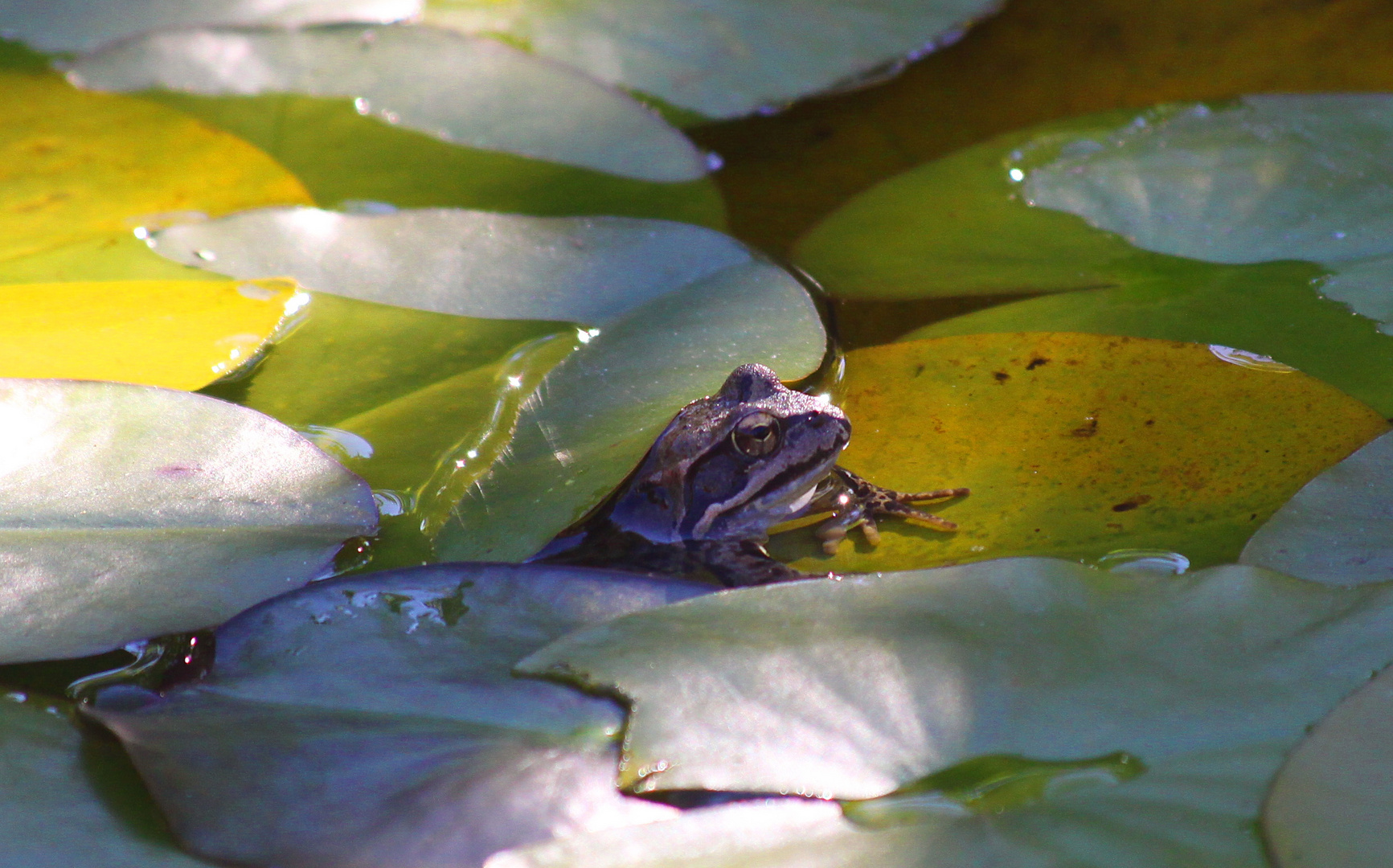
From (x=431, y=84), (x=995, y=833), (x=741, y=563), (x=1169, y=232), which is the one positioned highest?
(x=431, y=84)

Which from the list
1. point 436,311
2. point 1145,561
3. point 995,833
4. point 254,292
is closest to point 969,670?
point 995,833

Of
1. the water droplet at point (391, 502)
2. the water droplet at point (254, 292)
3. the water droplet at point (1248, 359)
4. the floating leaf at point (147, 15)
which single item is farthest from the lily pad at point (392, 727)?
the floating leaf at point (147, 15)

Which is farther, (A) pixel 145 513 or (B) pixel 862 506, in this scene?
(B) pixel 862 506

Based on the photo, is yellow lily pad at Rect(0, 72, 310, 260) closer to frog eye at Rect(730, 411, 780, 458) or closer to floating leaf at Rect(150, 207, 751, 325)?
floating leaf at Rect(150, 207, 751, 325)

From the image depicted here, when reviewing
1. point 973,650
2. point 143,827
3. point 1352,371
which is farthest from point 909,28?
point 143,827

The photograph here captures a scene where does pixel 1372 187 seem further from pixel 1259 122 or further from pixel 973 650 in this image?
pixel 973 650

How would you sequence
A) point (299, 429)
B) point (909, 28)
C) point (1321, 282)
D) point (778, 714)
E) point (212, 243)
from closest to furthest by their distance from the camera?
point (778, 714) < point (299, 429) < point (1321, 282) < point (212, 243) < point (909, 28)

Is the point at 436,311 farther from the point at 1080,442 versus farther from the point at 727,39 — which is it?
the point at 727,39
